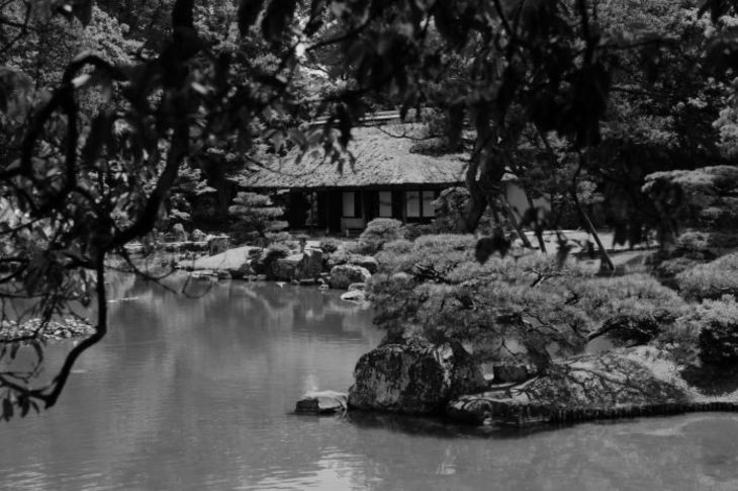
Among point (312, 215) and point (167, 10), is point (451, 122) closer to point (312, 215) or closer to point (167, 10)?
point (167, 10)

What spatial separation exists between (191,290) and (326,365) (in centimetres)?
929

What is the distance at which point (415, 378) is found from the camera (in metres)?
9.44

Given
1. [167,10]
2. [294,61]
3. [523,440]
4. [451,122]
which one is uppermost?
Result: [167,10]

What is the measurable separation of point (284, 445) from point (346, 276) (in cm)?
1213

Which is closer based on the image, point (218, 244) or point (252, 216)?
point (252, 216)

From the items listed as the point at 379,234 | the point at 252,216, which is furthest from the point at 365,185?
the point at 379,234

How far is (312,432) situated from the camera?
870cm

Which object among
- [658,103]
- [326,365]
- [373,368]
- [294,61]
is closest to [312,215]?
[658,103]

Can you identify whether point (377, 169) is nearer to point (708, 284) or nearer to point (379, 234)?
point (379, 234)

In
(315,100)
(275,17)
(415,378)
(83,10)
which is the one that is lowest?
(415,378)

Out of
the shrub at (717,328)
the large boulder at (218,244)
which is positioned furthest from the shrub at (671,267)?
the large boulder at (218,244)

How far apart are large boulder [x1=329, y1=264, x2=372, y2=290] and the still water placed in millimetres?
8658

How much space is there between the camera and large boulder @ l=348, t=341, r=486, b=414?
9.34 m

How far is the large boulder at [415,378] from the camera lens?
30.7 feet
